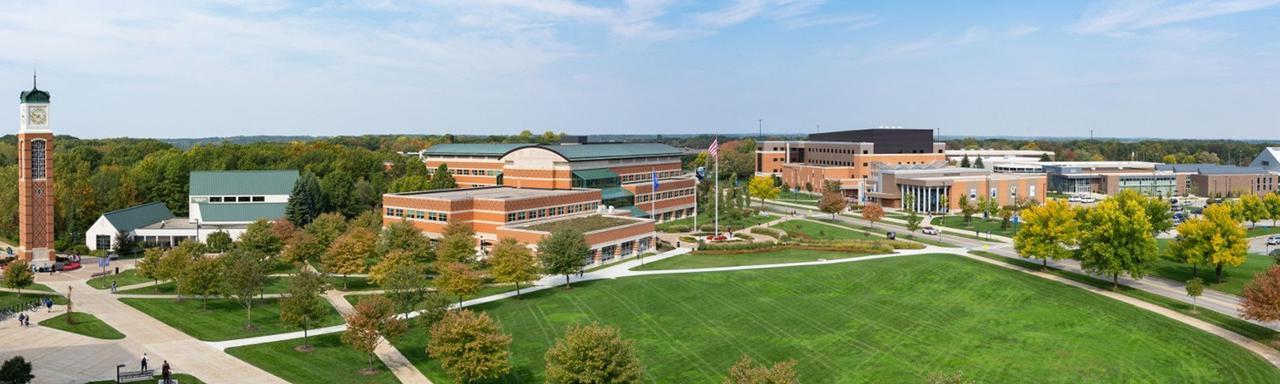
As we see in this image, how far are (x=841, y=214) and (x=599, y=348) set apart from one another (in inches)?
3229

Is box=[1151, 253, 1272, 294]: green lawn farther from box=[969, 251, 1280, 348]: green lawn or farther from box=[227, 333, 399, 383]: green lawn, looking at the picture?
box=[227, 333, 399, 383]: green lawn

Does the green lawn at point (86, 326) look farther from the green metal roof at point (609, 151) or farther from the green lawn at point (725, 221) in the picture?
the green lawn at point (725, 221)

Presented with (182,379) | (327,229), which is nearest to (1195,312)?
(182,379)

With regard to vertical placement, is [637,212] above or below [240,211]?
below

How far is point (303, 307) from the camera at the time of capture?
4384 centimetres

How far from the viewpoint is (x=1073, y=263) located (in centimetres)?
6800

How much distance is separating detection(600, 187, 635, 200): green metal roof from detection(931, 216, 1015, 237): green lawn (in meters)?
34.5

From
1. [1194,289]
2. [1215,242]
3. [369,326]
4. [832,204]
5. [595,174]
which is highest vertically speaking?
[595,174]

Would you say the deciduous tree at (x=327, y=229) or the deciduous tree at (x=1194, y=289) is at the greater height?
the deciduous tree at (x=327, y=229)

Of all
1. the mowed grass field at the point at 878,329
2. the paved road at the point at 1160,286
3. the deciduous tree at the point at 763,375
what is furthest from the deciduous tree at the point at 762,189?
the deciduous tree at the point at 763,375

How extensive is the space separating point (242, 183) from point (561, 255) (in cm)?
4931

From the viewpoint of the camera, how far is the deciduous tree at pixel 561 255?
191ft

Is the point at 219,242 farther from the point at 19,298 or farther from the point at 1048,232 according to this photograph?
the point at 1048,232

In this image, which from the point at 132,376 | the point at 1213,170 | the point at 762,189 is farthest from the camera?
the point at 1213,170
